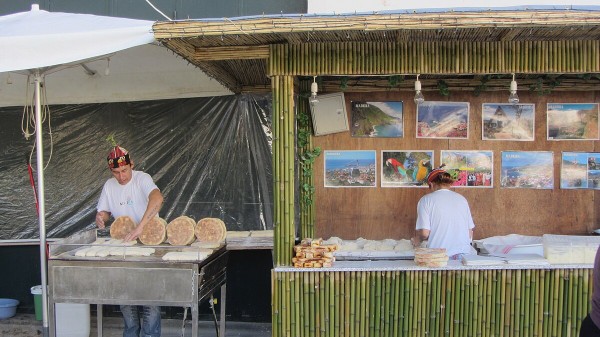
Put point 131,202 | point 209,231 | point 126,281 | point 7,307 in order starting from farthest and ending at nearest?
point 7,307, point 131,202, point 209,231, point 126,281

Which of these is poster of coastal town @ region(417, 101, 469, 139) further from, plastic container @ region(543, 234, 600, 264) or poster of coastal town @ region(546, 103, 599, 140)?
plastic container @ region(543, 234, 600, 264)

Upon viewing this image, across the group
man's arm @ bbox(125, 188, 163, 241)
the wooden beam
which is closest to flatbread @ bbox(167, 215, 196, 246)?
man's arm @ bbox(125, 188, 163, 241)

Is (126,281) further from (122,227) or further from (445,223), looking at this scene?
(445,223)

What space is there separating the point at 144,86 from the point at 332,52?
110 inches

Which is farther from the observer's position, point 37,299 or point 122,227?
point 37,299

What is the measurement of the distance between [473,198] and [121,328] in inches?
171

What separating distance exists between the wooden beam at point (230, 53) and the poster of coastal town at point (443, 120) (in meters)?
2.06

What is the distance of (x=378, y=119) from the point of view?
234 inches

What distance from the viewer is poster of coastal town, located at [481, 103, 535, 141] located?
5.89m

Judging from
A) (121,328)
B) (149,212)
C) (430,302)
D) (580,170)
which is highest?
(580,170)

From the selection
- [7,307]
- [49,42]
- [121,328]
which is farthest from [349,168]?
[7,307]

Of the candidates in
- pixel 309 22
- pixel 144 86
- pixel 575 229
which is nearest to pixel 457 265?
pixel 575 229

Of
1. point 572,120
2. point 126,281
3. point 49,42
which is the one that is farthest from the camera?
point 572,120

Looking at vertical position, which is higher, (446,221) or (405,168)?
(405,168)
